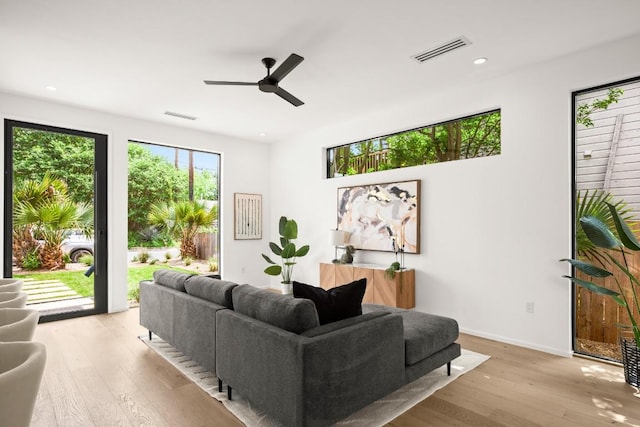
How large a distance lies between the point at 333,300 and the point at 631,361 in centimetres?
246

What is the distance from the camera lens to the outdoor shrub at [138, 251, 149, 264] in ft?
18.5

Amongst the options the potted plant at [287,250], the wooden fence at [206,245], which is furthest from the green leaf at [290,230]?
the wooden fence at [206,245]

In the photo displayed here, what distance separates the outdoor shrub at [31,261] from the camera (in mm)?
4540

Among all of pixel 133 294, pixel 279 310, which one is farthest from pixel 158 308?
pixel 133 294

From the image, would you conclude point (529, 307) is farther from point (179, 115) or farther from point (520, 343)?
point (179, 115)

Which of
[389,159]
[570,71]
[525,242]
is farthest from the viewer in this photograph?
[389,159]

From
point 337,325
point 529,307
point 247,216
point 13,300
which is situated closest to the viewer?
point 13,300

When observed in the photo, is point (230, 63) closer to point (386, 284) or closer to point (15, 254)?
point (386, 284)

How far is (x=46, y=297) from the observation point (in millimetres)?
4723

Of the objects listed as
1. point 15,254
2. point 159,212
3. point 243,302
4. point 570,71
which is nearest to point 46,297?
point 15,254

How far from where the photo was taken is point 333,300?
244 cm

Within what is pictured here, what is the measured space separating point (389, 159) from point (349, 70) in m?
1.66

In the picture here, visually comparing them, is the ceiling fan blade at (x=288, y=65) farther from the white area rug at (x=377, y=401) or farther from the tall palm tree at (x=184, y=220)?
the tall palm tree at (x=184, y=220)

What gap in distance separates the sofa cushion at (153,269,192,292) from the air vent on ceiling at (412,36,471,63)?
298 centimetres
